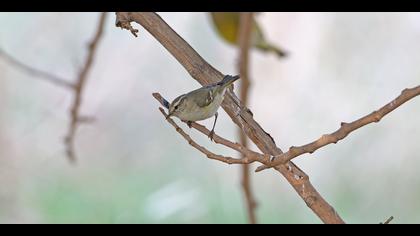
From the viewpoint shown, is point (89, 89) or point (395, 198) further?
point (89, 89)

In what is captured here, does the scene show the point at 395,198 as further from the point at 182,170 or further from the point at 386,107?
the point at 386,107

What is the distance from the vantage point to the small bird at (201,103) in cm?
122

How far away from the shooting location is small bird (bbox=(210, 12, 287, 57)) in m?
2.27

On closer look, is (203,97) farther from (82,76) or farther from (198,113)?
(82,76)

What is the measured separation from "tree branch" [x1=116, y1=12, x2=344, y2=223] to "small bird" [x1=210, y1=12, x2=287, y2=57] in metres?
0.98

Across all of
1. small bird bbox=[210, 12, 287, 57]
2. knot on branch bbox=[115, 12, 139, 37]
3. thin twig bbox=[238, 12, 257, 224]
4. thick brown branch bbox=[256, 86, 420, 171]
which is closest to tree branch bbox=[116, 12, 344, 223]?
knot on branch bbox=[115, 12, 139, 37]

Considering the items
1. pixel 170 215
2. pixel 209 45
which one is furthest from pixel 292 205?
pixel 209 45

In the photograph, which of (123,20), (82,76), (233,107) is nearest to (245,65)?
(82,76)

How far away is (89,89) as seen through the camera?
121 inches
